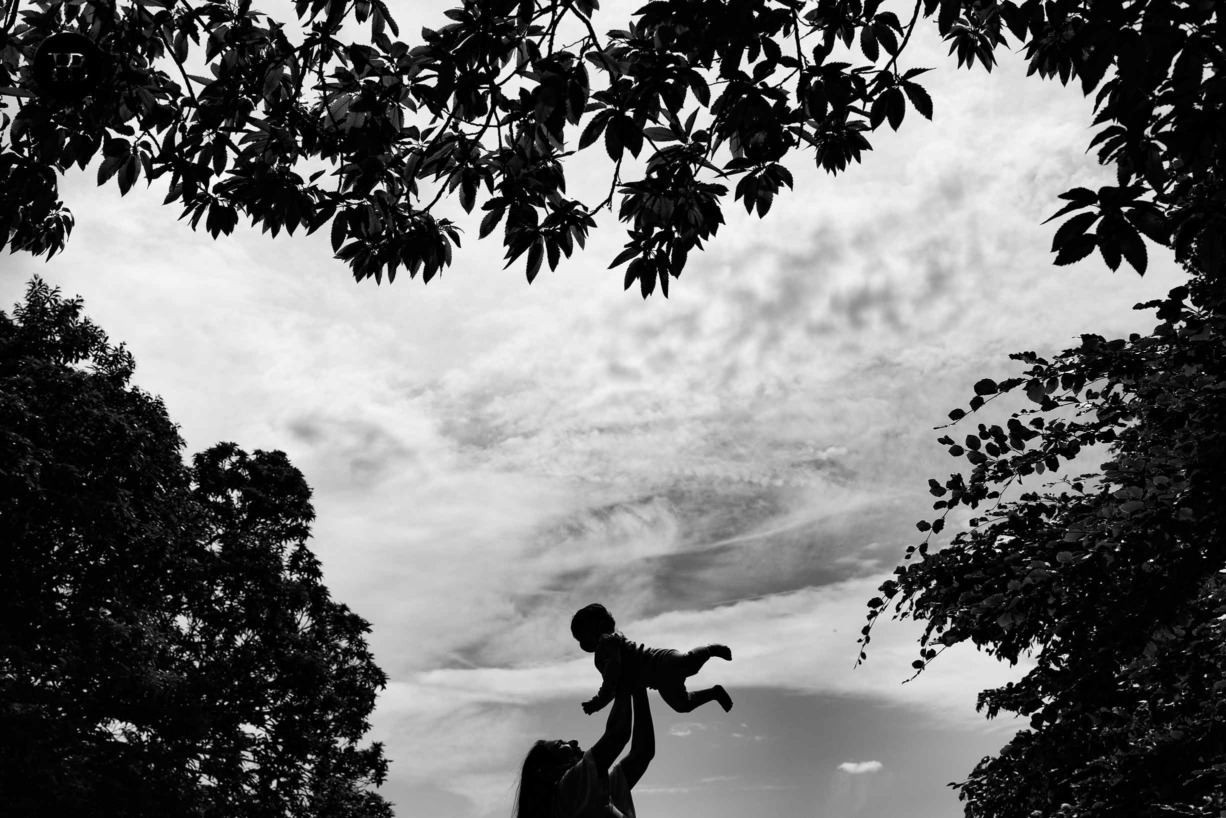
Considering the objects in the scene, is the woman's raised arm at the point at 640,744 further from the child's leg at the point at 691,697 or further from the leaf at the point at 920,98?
the leaf at the point at 920,98

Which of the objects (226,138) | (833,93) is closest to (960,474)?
(833,93)

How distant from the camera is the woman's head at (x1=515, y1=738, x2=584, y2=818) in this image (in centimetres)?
462

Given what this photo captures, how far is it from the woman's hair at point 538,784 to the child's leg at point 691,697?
2.36ft

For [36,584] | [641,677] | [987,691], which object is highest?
[36,584]

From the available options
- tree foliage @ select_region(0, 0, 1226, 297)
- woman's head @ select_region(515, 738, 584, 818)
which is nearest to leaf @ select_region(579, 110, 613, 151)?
tree foliage @ select_region(0, 0, 1226, 297)

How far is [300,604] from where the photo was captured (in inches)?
838

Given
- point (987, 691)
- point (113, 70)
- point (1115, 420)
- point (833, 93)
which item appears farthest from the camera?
point (987, 691)

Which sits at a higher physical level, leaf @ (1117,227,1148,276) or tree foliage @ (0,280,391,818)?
tree foliage @ (0,280,391,818)

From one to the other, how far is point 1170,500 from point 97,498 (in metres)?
17.5

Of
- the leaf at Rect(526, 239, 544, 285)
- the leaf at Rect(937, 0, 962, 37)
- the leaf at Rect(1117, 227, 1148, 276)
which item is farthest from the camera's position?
the leaf at Rect(526, 239, 544, 285)

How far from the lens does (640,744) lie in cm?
466

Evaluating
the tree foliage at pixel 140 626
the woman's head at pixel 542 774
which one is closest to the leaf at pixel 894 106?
the woman's head at pixel 542 774

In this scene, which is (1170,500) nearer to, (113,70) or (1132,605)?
(1132,605)

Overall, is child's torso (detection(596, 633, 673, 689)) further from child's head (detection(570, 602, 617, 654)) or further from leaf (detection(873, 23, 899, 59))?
leaf (detection(873, 23, 899, 59))
